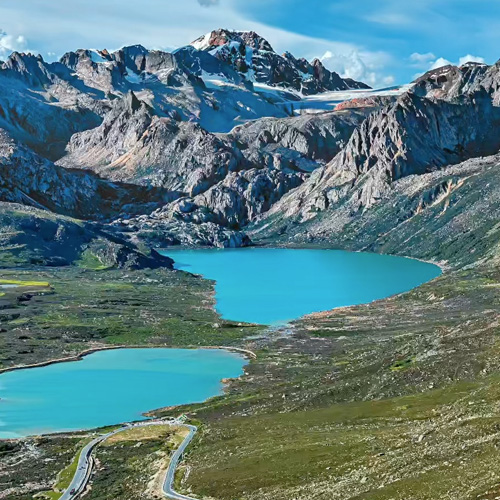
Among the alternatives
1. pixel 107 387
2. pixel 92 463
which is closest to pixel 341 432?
pixel 92 463

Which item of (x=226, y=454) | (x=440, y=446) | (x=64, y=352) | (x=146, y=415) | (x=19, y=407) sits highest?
(x=64, y=352)

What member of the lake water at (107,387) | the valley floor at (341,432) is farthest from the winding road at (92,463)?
the lake water at (107,387)

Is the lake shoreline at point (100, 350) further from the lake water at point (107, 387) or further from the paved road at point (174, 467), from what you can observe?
the paved road at point (174, 467)

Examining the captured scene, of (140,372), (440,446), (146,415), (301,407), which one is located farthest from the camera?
(140,372)

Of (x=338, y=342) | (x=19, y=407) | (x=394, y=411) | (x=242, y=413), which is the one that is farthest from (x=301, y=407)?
(x=338, y=342)

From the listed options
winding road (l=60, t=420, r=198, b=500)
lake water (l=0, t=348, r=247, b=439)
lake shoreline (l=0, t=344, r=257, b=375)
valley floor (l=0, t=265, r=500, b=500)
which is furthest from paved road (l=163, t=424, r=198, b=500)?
lake shoreline (l=0, t=344, r=257, b=375)

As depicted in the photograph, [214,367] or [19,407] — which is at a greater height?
Answer: [214,367]

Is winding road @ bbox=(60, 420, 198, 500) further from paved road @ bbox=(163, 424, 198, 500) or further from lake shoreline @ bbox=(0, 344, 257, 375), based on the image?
lake shoreline @ bbox=(0, 344, 257, 375)

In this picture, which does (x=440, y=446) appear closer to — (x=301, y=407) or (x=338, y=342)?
(x=301, y=407)
